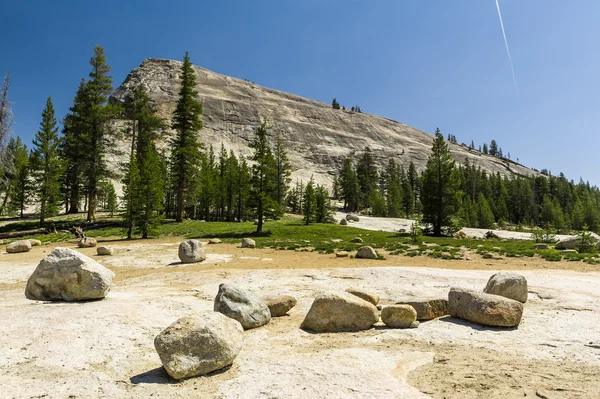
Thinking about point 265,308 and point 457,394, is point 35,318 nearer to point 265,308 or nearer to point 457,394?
point 265,308

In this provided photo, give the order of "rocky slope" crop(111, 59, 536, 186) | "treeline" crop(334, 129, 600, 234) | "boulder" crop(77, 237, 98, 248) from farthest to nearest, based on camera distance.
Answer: "rocky slope" crop(111, 59, 536, 186) < "treeline" crop(334, 129, 600, 234) < "boulder" crop(77, 237, 98, 248)

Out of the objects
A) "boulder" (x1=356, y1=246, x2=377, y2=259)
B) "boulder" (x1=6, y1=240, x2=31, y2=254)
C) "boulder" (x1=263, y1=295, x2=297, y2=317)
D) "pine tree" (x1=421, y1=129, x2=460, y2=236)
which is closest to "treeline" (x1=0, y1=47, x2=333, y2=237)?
"boulder" (x1=6, y1=240, x2=31, y2=254)

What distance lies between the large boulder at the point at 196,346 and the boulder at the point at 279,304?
10.3ft

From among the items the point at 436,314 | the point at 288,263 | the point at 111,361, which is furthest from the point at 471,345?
the point at 288,263

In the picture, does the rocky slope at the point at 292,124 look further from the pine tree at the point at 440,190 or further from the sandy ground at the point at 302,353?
the sandy ground at the point at 302,353

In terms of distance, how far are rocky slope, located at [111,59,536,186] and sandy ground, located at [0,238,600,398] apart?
115m

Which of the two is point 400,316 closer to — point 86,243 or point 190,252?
point 190,252

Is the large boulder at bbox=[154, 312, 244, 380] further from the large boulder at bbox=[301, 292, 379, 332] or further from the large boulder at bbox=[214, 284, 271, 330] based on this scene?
the large boulder at bbox=[301, 292, 379, 332]

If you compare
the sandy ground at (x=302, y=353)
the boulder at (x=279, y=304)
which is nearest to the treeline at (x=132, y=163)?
the sandy ground at (x=302, y=353)

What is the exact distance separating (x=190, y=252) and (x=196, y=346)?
12.6 metres

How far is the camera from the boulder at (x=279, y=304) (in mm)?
9086

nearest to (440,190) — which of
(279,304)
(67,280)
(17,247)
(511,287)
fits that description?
(511,287)

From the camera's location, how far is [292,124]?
15400 cm

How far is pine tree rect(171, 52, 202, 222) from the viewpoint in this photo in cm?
3991
